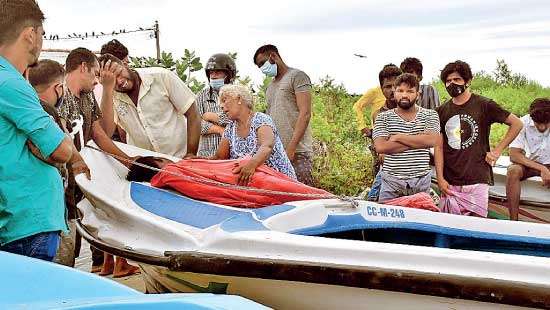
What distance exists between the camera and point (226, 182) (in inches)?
172

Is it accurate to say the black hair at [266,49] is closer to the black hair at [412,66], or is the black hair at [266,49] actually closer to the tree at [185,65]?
the black hair at [412,66]

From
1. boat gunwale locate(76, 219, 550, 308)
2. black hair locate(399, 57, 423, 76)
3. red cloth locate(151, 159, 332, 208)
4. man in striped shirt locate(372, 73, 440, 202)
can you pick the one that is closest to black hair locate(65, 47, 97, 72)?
red cloth locate(151, 159, 332, 208)

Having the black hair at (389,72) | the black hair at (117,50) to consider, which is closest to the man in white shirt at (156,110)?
the black hair at (117,50)

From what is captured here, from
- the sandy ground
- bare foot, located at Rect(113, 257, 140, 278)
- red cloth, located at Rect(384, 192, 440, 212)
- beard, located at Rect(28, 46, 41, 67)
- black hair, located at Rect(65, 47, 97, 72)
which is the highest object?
black hair, located at Rect(65, 47, 97, 72)

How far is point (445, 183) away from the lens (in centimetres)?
508

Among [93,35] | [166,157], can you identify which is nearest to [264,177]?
[166,157]

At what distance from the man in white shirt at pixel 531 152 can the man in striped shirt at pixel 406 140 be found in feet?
4.53

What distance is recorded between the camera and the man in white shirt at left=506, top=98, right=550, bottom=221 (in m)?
5.87

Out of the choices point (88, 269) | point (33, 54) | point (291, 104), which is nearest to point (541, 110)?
point (291, 104)

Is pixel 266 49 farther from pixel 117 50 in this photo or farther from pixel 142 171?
pixel 142 171

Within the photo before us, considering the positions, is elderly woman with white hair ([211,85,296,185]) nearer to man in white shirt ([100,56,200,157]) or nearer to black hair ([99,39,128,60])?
man in white shirt ([100,56,200,157])

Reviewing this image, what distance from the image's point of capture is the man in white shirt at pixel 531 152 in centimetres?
587

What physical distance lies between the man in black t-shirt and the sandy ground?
221cm

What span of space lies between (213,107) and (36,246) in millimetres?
3049
